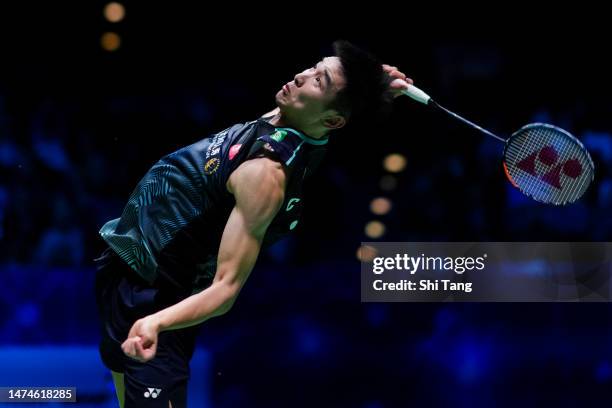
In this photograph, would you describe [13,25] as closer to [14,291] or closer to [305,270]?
[14,291]

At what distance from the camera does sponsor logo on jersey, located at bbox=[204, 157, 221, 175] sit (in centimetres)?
229

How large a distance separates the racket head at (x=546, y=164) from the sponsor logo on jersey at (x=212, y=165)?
915mm

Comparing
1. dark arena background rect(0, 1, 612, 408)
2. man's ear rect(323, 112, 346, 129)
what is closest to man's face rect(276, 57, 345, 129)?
man's ear rect(323, 112, 346, 129)

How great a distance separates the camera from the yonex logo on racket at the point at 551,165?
2.66 m

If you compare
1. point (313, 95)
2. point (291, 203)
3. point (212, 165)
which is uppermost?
point (313, 95)

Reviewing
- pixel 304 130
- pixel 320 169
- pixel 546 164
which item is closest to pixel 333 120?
pixel 304 130

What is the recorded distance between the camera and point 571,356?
386 cm

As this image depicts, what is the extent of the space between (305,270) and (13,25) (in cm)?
159

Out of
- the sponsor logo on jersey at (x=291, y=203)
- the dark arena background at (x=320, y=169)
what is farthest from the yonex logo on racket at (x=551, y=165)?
the dark arena background at (x=320, y=169)

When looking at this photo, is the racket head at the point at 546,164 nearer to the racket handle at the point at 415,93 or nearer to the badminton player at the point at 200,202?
the racket handle at the point at 415,93

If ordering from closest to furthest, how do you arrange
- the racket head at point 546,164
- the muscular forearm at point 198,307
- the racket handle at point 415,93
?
the muscular forearm at point 198,307 < the racket handle at point 415,93 < the racket head at point 546,164

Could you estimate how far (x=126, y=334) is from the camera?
2396mm

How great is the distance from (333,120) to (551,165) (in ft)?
2.49

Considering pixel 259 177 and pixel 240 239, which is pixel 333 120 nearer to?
pixel 259 177
